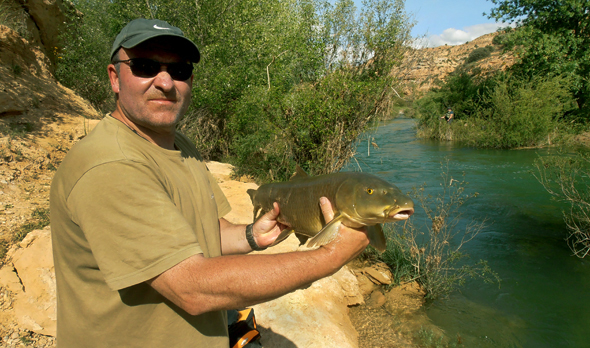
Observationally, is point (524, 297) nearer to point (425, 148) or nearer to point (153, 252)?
point (153, 252)

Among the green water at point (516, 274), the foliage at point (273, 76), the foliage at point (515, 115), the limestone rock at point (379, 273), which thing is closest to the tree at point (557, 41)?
the foliage at point (515, 115)

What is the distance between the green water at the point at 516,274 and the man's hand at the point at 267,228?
4.31 meters

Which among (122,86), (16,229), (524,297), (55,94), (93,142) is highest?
(55,94)

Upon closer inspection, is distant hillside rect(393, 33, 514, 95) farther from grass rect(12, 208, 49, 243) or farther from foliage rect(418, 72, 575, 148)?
grass rect(12, 208, 49, 243)

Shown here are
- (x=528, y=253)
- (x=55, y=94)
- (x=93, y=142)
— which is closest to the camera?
(x=93, y=142)

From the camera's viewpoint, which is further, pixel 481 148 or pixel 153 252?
pixel 481 148

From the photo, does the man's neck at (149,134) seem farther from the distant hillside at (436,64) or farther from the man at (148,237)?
the distant hillside at (436,64)

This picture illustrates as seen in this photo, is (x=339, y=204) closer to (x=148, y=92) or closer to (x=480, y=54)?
(x=148, y=92)

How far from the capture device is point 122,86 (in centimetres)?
183

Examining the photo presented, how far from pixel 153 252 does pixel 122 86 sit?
3.32ft

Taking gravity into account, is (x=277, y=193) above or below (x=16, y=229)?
above

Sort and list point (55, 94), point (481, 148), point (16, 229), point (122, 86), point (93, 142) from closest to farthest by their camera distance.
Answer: point (93, 142) → point (122, 86) → point (16, 229) → point (55, 94) → point (481, 148)

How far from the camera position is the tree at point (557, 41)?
18609 millimetres

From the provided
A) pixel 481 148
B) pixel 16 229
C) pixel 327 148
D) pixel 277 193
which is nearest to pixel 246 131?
pixel 327 148
